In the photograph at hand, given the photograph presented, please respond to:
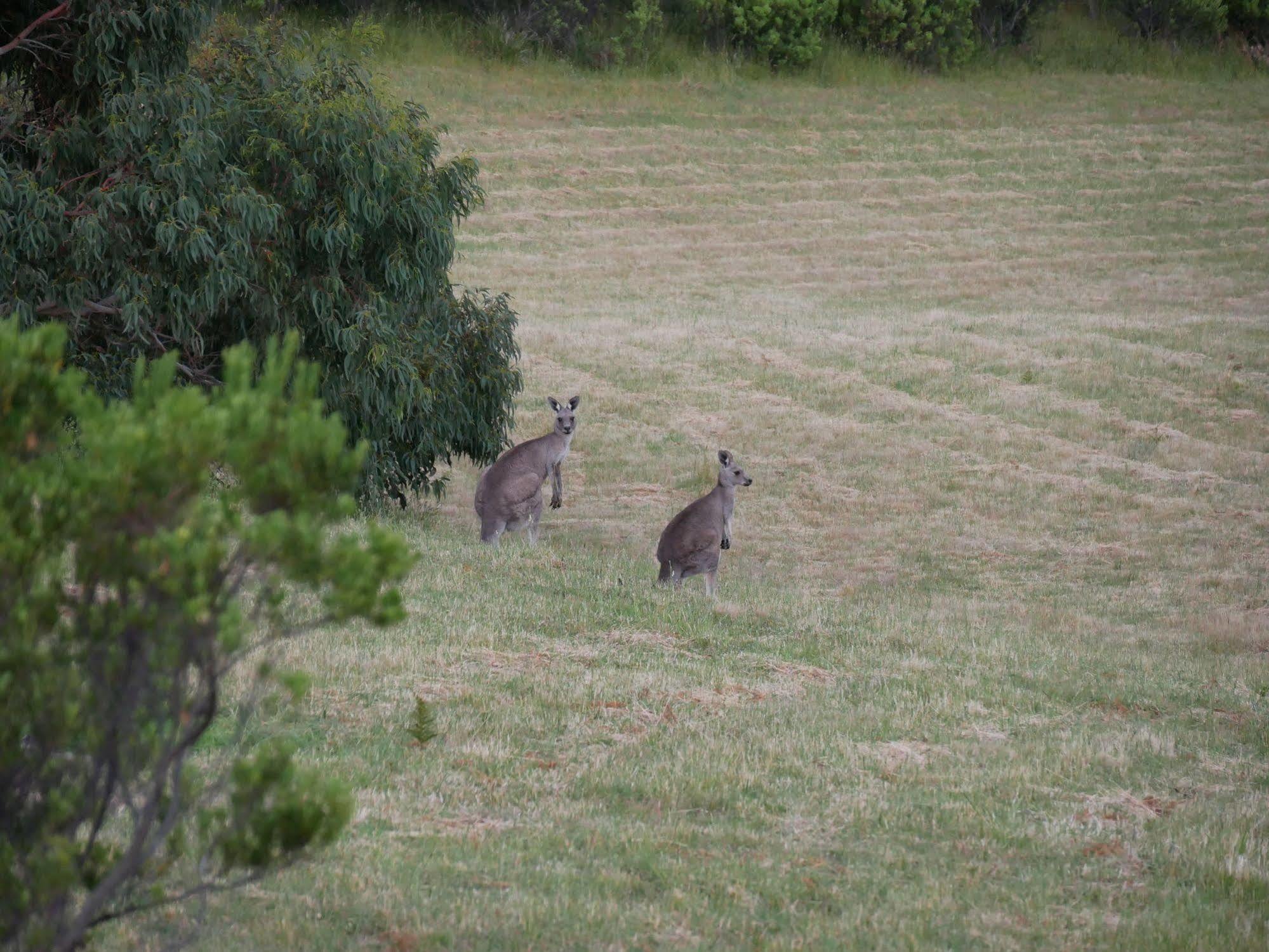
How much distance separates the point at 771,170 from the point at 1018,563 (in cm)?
3113

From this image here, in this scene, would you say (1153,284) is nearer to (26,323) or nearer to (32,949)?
(26,323)

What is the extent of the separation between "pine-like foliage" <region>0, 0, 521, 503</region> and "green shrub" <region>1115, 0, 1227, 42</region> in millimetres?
53126

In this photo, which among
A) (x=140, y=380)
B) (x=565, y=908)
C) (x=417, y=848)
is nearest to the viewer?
(x=140, y=380)

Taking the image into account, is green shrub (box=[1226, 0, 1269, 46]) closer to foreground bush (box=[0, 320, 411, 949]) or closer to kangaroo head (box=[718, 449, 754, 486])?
kangaroo head (box=[718, 449, 754, 486])

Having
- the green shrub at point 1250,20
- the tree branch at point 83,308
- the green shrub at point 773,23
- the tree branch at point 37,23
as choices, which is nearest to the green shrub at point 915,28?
the green shrub at point 773,23

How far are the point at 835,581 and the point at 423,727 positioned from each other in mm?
10438

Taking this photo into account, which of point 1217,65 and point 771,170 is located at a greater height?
point 1217,65

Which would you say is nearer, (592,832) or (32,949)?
(32,949)

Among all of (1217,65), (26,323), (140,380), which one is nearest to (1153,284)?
(1217,65)

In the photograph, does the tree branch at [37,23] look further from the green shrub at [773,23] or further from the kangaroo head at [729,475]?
the green shrub at [773,23]

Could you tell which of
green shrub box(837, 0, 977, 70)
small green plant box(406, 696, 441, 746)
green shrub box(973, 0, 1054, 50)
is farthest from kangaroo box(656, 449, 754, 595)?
green shrub box(973, 0, 1054, 50)

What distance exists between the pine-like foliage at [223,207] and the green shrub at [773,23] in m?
40.1

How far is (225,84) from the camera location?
16375mm

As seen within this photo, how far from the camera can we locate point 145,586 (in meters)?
4.12
